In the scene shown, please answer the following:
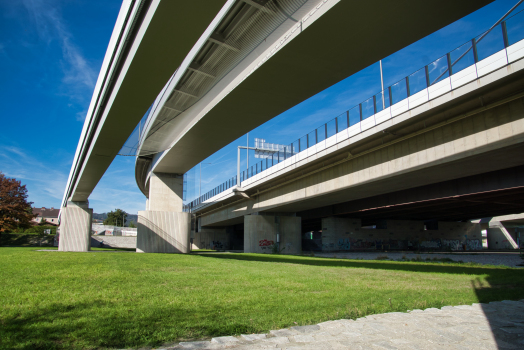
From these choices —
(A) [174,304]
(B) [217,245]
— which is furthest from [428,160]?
(B) [217,245]

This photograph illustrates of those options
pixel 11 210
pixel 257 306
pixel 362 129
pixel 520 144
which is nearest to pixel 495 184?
pixel 520 144

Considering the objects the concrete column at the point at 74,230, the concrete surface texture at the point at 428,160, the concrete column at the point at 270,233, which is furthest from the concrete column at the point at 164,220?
the concrete column at the point at 270,233

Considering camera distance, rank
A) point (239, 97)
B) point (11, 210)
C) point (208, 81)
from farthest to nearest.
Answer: point (11, 210)
point (208, 81)
point (239, 97)

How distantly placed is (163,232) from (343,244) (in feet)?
90.3

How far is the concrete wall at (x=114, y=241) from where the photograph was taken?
65.4 meters

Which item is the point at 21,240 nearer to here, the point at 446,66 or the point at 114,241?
the point at 114,241

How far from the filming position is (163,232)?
28938 millimetres

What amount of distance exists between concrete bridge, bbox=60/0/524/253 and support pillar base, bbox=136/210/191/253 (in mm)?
90

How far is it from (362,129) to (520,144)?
8.28 meters

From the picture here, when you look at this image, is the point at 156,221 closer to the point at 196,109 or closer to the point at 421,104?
the point at 196,109

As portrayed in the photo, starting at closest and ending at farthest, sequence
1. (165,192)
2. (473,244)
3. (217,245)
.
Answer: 1. (165,192)
2. (473,244)
3. (217,245)

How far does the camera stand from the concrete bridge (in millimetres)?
8680

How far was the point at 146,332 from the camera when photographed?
4.13 m

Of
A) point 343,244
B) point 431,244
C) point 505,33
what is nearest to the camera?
point 505,33
